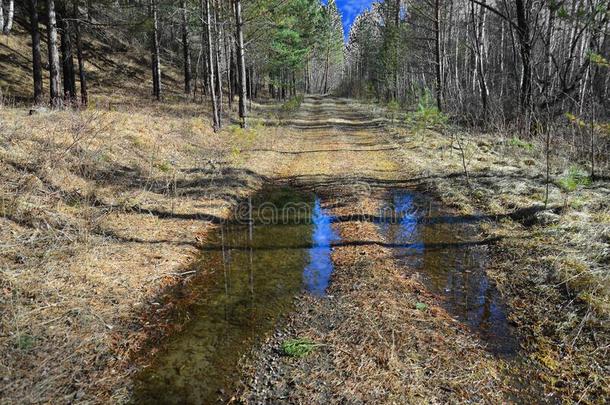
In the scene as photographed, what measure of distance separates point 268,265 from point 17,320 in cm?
292

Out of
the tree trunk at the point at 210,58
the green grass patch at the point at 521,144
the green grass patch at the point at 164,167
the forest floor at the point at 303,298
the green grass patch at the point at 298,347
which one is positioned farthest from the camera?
the tree trunk at the point at 210,58

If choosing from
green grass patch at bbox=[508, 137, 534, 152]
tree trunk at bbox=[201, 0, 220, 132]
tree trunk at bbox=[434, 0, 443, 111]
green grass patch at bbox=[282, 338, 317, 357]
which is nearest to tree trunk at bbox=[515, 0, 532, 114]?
green grass patch at bbox=[508, 137, 534, 152]

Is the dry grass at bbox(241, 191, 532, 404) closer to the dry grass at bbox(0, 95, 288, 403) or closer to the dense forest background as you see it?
A: the dry grass at bbox(0, 95, 288, 403)

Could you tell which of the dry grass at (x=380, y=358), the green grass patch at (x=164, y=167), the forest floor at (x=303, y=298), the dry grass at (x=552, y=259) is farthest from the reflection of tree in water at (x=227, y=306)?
the green grass patch at (x=164, y=167)

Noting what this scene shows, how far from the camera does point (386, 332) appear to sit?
13.1ft

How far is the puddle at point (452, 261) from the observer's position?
427 cm

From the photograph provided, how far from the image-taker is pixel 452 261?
581 centimetres

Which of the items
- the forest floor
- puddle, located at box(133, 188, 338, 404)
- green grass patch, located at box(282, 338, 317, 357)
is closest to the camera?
the forest floor

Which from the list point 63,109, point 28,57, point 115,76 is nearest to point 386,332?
point 63,109

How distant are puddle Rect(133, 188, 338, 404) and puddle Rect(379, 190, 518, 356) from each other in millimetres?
1268

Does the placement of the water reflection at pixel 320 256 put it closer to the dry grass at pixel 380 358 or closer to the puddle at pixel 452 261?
the dry grass at pixel 380 358

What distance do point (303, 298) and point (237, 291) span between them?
0.83m

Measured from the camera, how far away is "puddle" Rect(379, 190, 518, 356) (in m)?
4.27

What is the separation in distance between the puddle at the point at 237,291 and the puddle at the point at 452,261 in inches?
49.9
